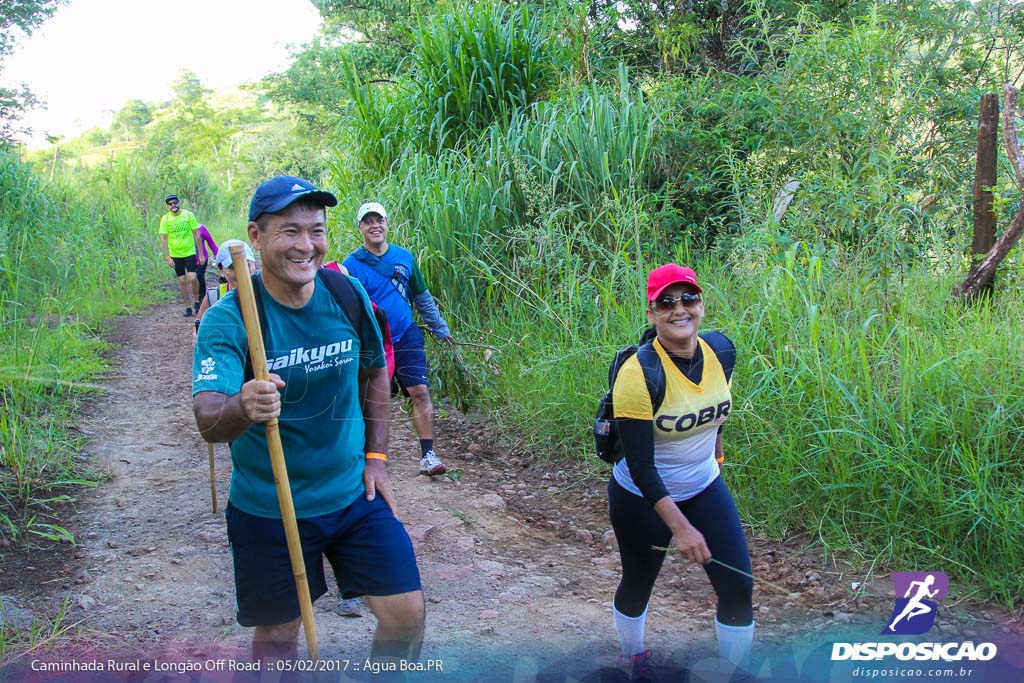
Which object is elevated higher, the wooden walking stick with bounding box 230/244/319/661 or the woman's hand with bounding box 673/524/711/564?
the wooden walking stick with bounding box 230/244/319/661

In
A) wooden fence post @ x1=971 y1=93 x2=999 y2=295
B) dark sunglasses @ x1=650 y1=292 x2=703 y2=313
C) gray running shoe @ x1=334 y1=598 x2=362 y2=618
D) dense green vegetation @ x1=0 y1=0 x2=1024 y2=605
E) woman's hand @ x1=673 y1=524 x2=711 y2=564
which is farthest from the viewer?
wooden fence post @ x1=971 y1=93 x2=999 y2=295

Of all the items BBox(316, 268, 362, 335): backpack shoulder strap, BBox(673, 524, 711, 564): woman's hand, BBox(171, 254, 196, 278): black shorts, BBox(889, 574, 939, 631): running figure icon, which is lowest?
BBox(889, 574, 939, 631): running figure icon

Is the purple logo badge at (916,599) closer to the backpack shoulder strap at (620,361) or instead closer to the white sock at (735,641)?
the white sock at (735,641)

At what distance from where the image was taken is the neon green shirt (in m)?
12.0

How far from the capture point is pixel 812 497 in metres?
4.26

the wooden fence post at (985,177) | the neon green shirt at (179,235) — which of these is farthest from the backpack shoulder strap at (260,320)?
the neon green shirt at (179,235)

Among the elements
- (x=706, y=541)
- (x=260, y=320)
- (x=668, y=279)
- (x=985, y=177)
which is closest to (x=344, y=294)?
(x=260, y=320)

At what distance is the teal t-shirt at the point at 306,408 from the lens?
7.98 ft

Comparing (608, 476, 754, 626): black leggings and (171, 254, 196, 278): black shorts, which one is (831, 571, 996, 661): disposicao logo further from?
(171, 254, 196, 278): black shorts

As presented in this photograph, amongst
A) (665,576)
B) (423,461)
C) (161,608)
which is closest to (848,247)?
(665,576)

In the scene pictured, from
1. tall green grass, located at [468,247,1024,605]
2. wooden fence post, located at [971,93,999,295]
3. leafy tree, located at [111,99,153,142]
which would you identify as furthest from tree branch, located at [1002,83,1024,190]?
leafy tree, located at [111,99,153,142]

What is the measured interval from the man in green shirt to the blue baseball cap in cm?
1012

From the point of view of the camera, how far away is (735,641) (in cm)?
290

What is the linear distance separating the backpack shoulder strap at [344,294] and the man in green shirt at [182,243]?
396 inches
